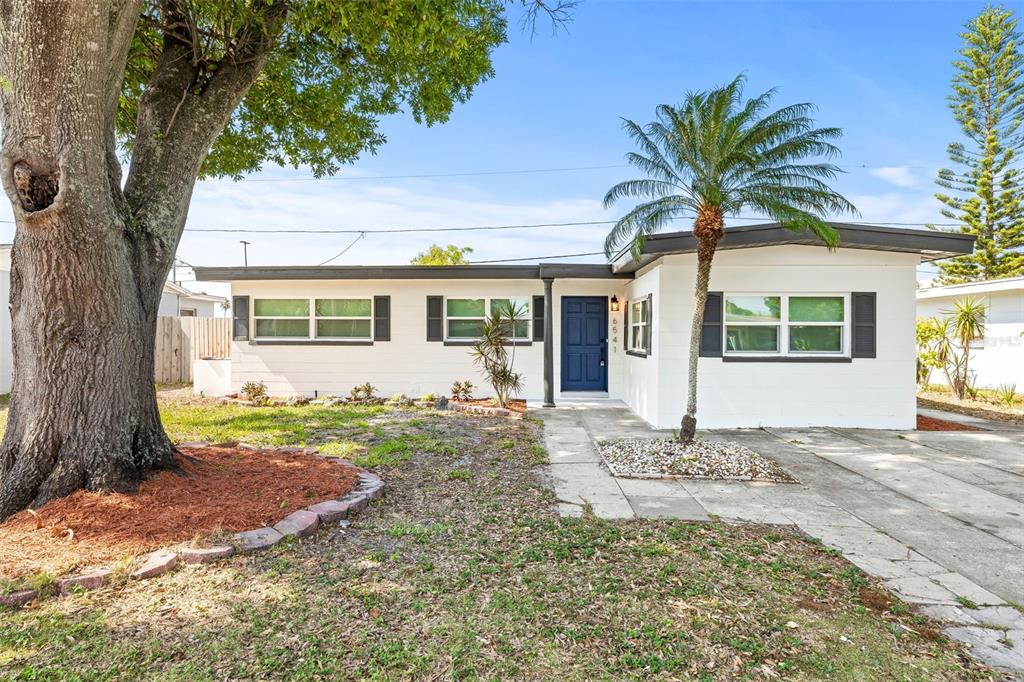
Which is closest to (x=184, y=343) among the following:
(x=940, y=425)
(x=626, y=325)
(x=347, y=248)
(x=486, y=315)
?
(x=486, y=315)

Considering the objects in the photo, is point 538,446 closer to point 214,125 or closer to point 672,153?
point 672,153

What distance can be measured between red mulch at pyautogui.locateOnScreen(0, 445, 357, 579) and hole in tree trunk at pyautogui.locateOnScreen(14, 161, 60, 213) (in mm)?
1999

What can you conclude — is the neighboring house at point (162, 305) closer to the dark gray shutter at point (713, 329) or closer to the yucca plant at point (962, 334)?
the dark gray shutter at point (713, 329)

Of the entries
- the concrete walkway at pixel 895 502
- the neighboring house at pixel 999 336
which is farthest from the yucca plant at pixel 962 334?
the concrete walkway at pixel 895 502

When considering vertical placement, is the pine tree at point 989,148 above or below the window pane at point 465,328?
above

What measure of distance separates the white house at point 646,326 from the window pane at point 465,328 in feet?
0.10

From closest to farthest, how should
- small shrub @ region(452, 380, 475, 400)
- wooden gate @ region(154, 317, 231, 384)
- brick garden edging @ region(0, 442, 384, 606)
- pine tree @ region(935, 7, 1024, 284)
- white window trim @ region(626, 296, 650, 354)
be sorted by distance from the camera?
brick garden edging @ region(0, 442, 384, 606), white window trim @ region(626, 296, 650, 354), small shrub @ region(452, 380, 475, 400), wooden gate @ region(154, 317, 231, 384), pine tree @ region(935, 7, 1024, 284)

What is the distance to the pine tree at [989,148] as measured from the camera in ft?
57.6

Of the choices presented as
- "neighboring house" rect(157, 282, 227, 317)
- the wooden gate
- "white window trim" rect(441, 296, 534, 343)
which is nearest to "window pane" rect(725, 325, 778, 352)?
"white window trim" rect(441, 296, 534, 343)

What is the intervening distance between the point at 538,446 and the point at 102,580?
15.3ft

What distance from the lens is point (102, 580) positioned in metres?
2.86

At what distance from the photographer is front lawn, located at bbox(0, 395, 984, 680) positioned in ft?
7.47

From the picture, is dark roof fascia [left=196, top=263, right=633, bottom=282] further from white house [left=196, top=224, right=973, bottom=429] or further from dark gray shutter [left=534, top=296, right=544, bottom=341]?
dark gray shutter [left=534, top=296, right=544, bottom=341]

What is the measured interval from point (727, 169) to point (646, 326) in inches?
126
